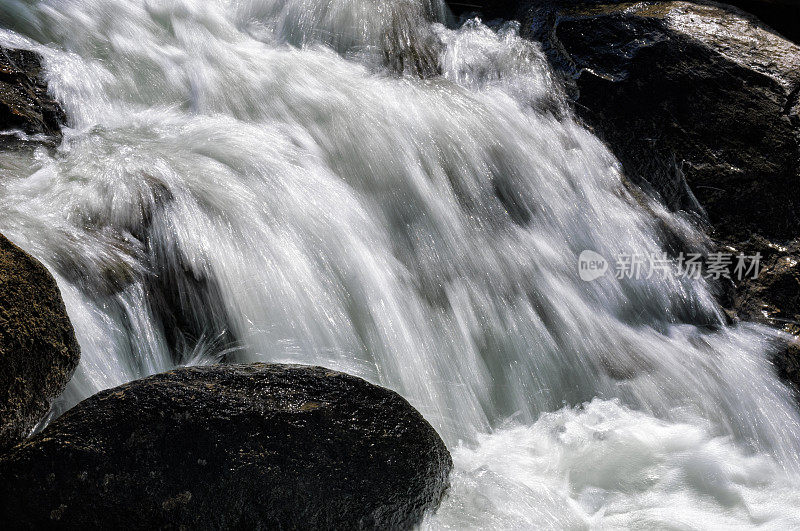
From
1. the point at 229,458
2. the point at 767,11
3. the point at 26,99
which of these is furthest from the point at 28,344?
the point at 767,11

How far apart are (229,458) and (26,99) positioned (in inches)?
113

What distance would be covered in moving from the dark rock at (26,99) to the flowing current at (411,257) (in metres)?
0.11

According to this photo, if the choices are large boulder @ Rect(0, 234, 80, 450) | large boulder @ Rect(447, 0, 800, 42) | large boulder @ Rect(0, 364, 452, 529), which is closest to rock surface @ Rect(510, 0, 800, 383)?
large boulder @ Rect(447, 0, 800, 42)

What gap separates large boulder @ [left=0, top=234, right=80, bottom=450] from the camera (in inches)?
89.4

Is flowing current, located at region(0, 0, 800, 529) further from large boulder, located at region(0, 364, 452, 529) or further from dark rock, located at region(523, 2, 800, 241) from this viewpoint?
large boulder, located at region(0, 364, 452, 529)

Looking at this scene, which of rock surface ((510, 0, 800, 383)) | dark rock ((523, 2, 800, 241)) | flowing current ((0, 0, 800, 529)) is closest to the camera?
flowing current ((0, 0, 800, 529))

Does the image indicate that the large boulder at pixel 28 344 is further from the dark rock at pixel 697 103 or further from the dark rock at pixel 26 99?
the dark rock at pixel 697 103

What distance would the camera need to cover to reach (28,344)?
235cm

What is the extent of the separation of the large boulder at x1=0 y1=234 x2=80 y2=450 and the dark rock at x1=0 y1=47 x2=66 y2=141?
67.1 inches

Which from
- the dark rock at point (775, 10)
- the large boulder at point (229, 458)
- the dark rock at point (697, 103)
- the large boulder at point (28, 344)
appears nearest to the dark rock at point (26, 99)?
the large boulder at point (28, 344)

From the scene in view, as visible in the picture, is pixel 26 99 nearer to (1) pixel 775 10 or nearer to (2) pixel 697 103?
(2) pixel 697 103

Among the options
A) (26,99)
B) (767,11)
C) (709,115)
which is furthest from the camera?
(767,11)

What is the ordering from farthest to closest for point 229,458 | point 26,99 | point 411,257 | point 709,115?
point 709,115
point 26,99
point 411,257
point 229,458

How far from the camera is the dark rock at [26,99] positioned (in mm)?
3842
